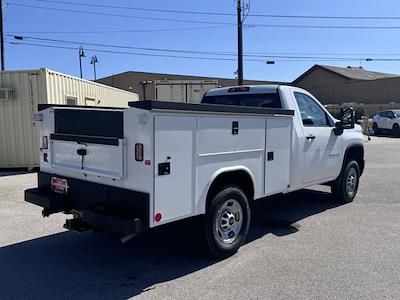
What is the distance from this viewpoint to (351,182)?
862cm

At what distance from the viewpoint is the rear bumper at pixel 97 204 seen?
14.4 feet

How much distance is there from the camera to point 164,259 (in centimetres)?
546

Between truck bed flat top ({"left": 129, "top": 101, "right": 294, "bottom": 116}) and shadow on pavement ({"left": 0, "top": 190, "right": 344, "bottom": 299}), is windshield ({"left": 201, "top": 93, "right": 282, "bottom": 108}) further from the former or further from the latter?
shadow on pavement ({"left": 0, "top": 190, "right": 344, "bottom": 299})

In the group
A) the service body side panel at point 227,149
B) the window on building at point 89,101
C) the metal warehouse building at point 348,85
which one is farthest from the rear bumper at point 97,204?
the metal warehouse building at point 348,85

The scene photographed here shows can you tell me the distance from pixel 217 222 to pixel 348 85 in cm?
5716

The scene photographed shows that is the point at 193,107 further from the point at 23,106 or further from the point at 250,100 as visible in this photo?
the point at 23,106

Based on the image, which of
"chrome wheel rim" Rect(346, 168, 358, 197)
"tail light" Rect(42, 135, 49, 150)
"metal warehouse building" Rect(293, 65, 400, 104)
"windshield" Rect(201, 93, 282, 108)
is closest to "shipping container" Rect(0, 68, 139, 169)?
"windshield" Rect(201, 93, 282, 108)

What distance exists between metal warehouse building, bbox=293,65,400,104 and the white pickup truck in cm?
5286

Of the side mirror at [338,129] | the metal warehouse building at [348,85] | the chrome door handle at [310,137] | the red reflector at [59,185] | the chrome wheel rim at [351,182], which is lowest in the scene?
the chrome wheel rim at [351,182]

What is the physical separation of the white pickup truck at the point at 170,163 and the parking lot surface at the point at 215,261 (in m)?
0.47

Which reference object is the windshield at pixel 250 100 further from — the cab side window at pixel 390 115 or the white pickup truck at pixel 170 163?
the cab side window at pixel 390 115

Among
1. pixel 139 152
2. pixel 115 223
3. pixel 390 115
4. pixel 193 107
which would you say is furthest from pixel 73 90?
pixel 390 115

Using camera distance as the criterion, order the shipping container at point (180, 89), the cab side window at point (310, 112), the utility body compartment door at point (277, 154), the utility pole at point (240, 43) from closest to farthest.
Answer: the utility body compartment door at point (277, 154), the cab side window at point (310, 112), the shipping container at point (180, 89), the utility pole at point (240, 43)

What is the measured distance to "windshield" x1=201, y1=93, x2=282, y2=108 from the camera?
22.3 ft
